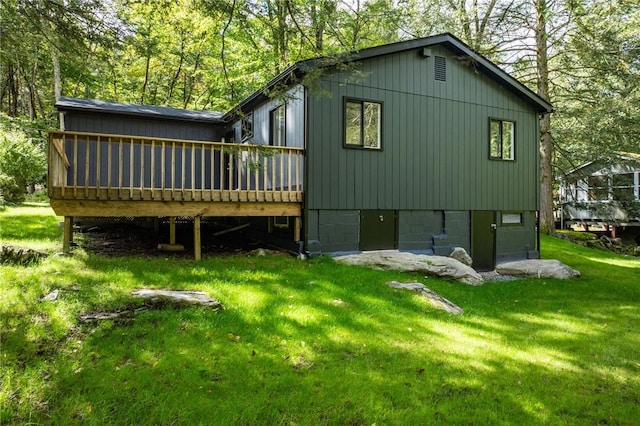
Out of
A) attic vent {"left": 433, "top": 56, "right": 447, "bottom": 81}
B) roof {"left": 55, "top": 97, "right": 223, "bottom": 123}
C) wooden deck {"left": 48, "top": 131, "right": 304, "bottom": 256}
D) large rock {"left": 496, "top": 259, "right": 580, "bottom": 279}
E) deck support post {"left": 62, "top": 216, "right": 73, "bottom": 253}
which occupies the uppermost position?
attic vent {"left": 433, "top": 56, "right": 447, "bottom": 81}

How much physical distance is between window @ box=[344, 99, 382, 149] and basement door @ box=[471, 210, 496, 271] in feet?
12.2

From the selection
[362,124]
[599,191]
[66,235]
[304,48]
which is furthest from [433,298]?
[599,191]

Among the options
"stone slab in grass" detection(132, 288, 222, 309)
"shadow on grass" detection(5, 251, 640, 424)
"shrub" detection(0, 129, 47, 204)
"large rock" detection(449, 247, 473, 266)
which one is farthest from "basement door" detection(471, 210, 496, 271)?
"shrub" detection(0, 129, 47, 204)

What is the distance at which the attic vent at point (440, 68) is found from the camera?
11023 millimetres

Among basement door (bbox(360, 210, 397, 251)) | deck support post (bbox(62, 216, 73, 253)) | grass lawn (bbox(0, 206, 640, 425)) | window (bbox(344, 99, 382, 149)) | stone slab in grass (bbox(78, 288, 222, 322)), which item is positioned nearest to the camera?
grass lawn (bbox(0, 206, 640, 425))

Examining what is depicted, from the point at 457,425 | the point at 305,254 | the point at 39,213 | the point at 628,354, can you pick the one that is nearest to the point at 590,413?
the point at 457,425

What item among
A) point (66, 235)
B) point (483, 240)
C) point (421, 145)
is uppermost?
point (421, 145)

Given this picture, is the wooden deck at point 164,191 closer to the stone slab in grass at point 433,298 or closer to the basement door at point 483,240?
the stone slab in grass at point 433,298

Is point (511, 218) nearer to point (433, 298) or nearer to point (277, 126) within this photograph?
point (433, 298)

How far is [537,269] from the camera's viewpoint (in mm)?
11219

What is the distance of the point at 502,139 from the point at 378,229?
5.15m

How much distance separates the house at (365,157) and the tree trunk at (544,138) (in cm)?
518

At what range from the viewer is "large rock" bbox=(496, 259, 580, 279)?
11008 mm

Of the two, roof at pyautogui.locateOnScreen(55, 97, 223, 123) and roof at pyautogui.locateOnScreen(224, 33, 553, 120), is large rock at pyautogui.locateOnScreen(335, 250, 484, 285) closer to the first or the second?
roof at pyautogui.locateOnScreen(224, 33, 553, 120)
